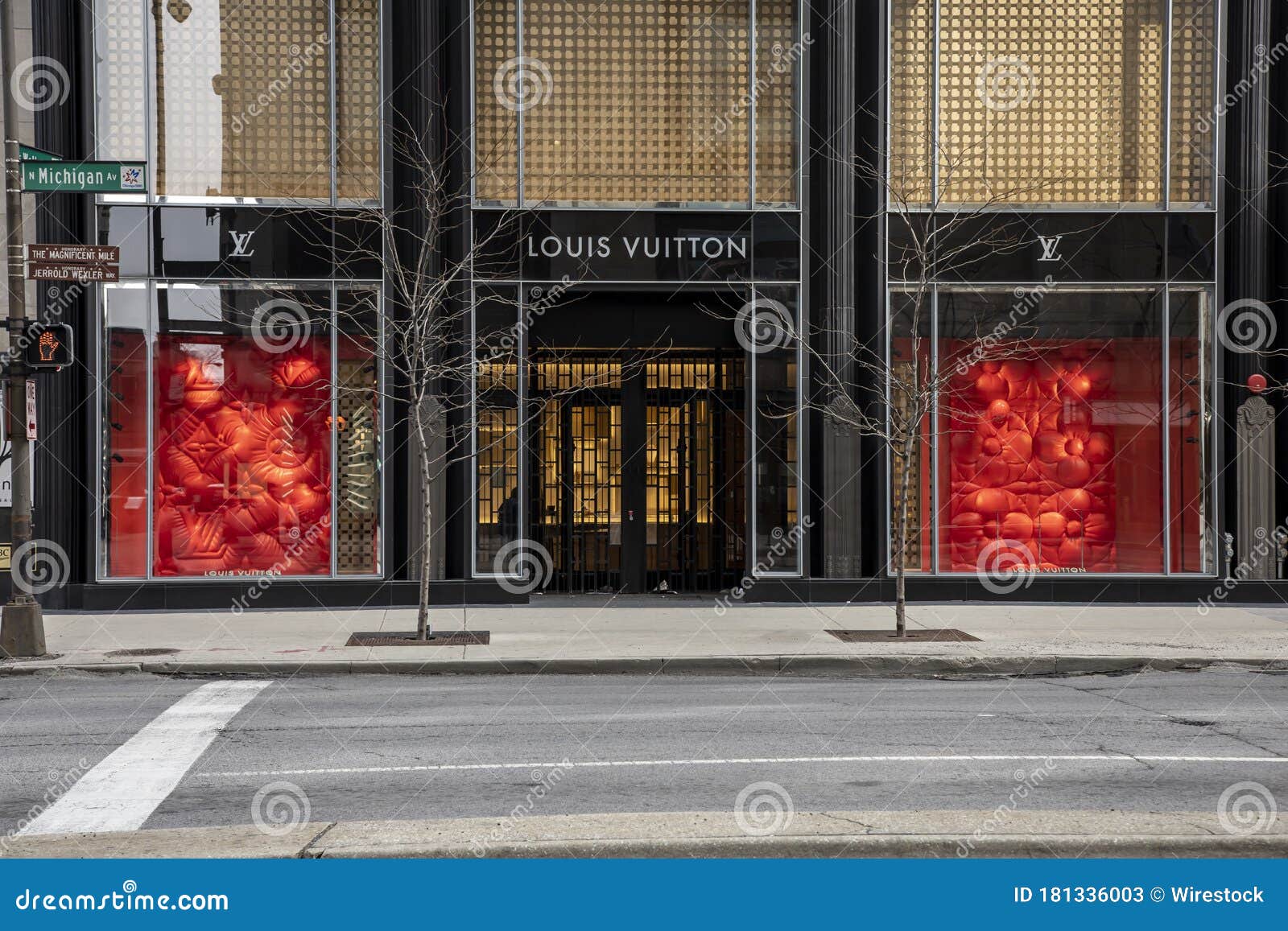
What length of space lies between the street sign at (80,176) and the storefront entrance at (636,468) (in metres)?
6.68

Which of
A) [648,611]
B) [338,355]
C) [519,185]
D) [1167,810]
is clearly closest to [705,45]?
[519,185]

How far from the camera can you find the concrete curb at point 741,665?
12.5 metres

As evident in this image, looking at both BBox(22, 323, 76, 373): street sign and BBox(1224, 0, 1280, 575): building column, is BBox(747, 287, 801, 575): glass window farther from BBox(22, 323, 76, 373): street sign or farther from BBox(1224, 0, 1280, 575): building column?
BBox(22, 323, 76, 373): street sign

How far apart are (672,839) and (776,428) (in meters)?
12.1

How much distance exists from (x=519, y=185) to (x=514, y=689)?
8.25 metres

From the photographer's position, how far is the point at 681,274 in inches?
687

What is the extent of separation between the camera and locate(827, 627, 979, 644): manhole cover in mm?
13922

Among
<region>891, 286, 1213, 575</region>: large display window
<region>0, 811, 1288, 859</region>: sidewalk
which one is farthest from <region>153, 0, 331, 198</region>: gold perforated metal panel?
<region>0, 811, 1288, 859</region>: sidewalk

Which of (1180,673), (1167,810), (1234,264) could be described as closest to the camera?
(1167,810)

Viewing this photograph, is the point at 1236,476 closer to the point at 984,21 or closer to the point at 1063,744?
the point at 984,21

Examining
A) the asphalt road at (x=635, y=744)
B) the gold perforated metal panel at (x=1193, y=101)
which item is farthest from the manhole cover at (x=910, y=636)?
the gold perforated metal panel at (x=1193, y=101)

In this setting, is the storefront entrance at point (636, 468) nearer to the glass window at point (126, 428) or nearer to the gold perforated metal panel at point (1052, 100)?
the gold perforated metal panel at point (1052, 100)

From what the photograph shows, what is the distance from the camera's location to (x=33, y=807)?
7027 mm

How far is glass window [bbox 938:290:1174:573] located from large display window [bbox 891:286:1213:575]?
0.05ft
